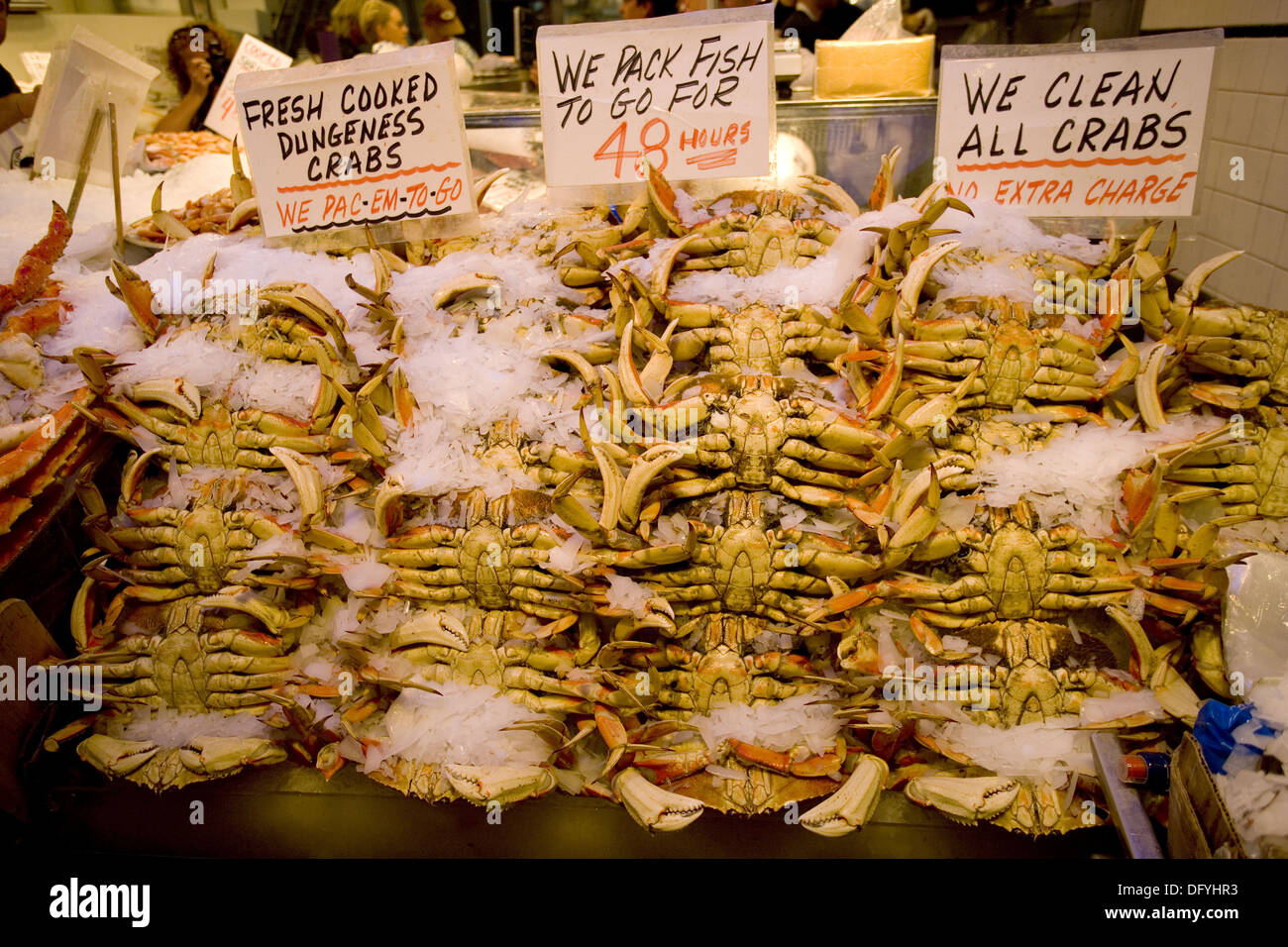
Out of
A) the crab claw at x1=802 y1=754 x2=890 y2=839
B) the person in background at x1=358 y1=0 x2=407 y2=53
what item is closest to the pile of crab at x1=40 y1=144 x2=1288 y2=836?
the crab claw at x1=802 y1=754 x2=890 y2=839

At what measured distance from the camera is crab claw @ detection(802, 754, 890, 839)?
1.64 meters

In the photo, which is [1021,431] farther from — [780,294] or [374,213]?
[374,213]

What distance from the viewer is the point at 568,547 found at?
1954 millimetres

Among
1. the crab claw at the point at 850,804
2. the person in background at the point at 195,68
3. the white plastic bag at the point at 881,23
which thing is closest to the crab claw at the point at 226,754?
the crab claw at the point at 850,804

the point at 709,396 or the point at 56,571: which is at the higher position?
the point at 709,396

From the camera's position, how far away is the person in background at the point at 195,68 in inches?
177

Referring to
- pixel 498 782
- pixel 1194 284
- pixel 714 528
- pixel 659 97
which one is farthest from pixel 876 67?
pixel 498 782

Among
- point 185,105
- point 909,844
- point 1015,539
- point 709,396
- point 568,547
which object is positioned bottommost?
point 909,844

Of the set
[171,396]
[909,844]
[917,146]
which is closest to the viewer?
[909,844]

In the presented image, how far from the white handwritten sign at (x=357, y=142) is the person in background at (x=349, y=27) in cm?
350

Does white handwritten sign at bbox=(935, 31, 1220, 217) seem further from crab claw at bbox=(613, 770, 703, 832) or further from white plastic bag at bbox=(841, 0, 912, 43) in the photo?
crab claw at bbox=(613, 770, 703, 832)

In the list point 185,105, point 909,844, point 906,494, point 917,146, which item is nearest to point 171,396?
point 906,494

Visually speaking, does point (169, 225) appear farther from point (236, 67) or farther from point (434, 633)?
point (236, 67)

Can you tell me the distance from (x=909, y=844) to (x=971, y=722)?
33cm
